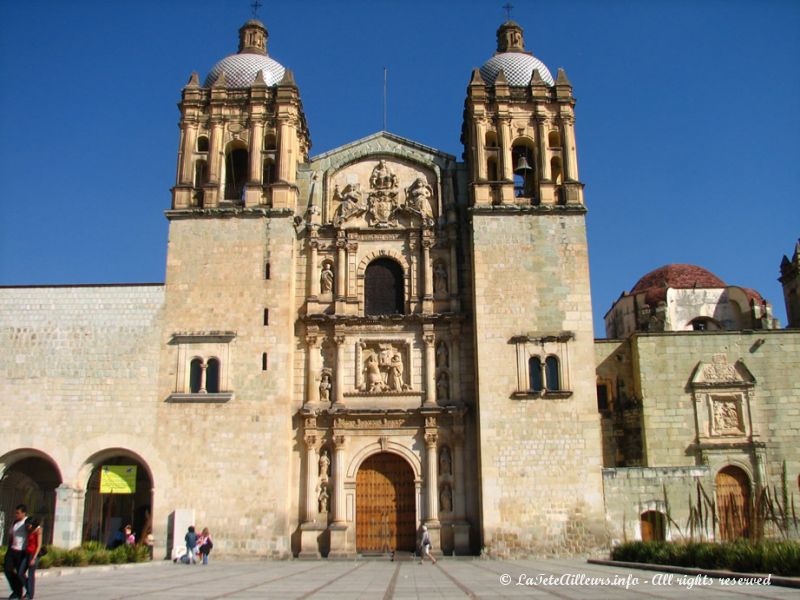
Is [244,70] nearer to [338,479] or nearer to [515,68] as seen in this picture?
[515,68]

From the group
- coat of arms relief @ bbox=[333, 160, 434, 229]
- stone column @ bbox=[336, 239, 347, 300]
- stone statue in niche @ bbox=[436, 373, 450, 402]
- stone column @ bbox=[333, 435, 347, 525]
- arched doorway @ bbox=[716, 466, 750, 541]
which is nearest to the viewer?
stone column @ bbox=[333, 435, 347, 525]

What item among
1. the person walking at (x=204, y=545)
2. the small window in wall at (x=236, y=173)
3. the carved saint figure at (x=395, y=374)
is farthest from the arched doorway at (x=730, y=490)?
the small window in wall at (x=236, y=173)

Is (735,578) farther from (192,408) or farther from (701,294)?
(701,294)

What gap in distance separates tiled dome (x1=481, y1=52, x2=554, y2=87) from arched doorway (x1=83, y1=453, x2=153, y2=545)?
57.9 feet

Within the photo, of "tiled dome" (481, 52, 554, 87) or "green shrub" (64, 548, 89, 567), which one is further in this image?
"tiled dome" (481, 52, 554, 87)

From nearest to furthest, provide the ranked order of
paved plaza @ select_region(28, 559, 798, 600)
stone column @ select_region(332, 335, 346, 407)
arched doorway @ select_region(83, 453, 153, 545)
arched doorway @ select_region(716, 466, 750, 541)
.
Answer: paved plaza @ select_region(28, 559, 798, 600)
arched doorway @ select_region(83, 453, 153, 545)
arched doorway @ select_region(716, 466, 750, 541)
stone column @ select_region(332, 335, 346, 407)

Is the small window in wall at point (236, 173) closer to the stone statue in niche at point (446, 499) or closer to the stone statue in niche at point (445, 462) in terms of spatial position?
the stone statue in niche at point (445, 462)

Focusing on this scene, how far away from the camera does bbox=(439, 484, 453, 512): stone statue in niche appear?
79.7 ft

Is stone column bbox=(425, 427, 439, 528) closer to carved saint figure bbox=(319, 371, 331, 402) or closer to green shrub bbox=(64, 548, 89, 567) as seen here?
carved saint figure bbox=(319, 371, 331, 402)

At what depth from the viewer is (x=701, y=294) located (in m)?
32.8

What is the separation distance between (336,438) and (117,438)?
648cm

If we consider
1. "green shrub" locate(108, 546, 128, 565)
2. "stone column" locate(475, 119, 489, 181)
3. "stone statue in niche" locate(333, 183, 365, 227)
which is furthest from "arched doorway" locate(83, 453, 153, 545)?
"stone column" locate(475, 119, 489, 181)

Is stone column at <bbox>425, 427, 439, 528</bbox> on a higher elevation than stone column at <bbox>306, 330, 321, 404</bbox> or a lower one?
lower

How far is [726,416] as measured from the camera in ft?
84.9
